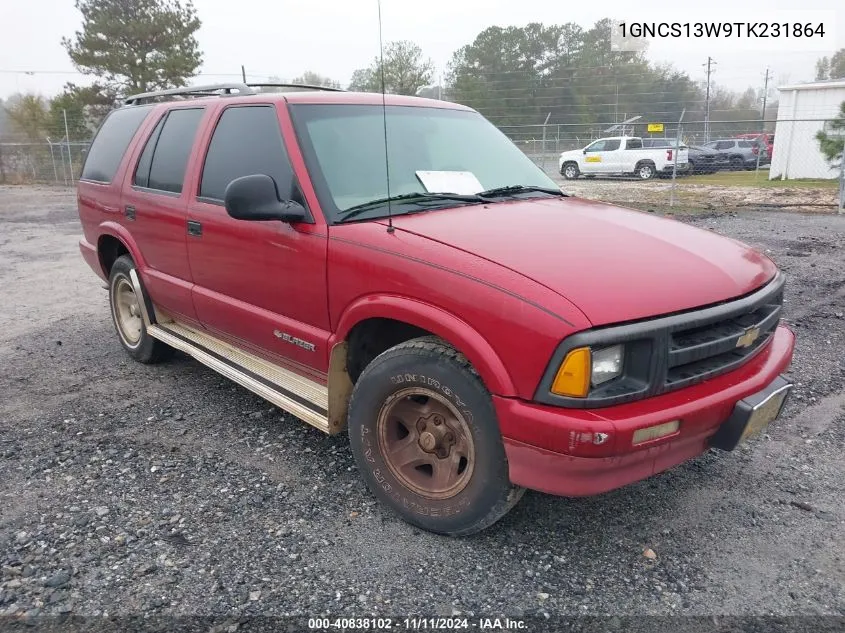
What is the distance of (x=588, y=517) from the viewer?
299 cm

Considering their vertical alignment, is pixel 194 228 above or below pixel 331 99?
below

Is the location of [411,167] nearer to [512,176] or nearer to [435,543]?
[512,176]

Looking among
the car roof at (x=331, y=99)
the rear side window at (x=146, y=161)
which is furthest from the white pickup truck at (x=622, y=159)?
the rear side window at (x=146, y=161)

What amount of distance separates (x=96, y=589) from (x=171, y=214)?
92.7 inches

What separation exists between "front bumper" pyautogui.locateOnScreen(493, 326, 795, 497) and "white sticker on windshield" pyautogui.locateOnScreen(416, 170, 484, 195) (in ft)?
4.55

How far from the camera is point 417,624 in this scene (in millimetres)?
2340

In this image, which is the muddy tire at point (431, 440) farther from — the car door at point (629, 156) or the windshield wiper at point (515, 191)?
the car door at point (629, 156)

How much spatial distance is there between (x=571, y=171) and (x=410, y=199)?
2214 centimetres

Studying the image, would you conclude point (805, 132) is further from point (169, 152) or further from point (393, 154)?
point (169, 152)

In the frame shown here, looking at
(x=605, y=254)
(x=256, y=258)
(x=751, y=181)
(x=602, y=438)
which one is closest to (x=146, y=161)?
(x=256, y=258)

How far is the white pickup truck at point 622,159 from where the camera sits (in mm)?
22844

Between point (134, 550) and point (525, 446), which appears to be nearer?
point (525, 446)

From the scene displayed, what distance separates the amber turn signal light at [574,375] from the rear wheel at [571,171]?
22.9 metres

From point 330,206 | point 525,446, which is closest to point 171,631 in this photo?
point 525,446
